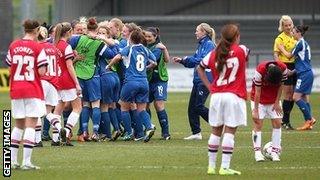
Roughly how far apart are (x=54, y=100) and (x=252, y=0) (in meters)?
33.8

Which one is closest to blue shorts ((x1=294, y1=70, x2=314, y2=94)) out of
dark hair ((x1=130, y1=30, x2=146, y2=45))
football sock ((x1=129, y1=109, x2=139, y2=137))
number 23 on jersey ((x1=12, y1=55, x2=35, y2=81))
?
football sock ((x1=129, y1=109, x2=139, y2=137))

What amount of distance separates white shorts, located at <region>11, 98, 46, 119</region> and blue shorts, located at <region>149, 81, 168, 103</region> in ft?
18.1

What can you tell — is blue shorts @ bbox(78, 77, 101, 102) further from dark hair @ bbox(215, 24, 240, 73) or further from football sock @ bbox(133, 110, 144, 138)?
dark hair @ bbox(215, 24, 240, 73)

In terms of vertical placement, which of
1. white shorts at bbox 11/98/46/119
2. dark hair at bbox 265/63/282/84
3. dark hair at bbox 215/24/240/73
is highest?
dark hair at bbox 215/24/240/73

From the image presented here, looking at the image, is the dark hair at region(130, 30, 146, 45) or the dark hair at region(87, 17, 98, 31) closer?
the dark hair at region(130, 30, 146, 45)

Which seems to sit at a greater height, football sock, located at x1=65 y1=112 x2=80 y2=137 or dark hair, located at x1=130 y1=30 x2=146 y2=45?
dark hair, located at x1=130 y1=30 x2=146 y2=45

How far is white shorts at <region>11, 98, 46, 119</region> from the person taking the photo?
47.1ft

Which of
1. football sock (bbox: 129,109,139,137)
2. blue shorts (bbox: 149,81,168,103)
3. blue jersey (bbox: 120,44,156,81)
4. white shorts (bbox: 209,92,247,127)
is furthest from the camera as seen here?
blue shorts (bbox: 149,81,168,103)

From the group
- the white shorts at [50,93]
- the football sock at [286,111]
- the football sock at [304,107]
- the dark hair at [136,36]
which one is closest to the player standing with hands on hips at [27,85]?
the white shorts at [50,93]

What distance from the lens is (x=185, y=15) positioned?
166 ft

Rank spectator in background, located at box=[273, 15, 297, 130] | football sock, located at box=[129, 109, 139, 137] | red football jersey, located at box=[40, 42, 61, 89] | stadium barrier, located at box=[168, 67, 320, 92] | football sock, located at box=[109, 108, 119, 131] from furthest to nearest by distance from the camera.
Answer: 1. stadium barrier, located at box=[168, 67, 320, 92]
2. spectator in background, located at box=[273, 15, 297, 130]
3. football sock, located at box=[109, 108, 119, 131]
4. football sock, located at box=[129, 109, 139, 137]
5. red football jersey, located at box=[40, 42, 61, 89]

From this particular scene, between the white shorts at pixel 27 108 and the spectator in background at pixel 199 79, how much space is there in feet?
15.4

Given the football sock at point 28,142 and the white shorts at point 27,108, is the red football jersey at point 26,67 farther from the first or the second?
the football sock at point 28,142

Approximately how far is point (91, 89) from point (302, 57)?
16.2 ft
